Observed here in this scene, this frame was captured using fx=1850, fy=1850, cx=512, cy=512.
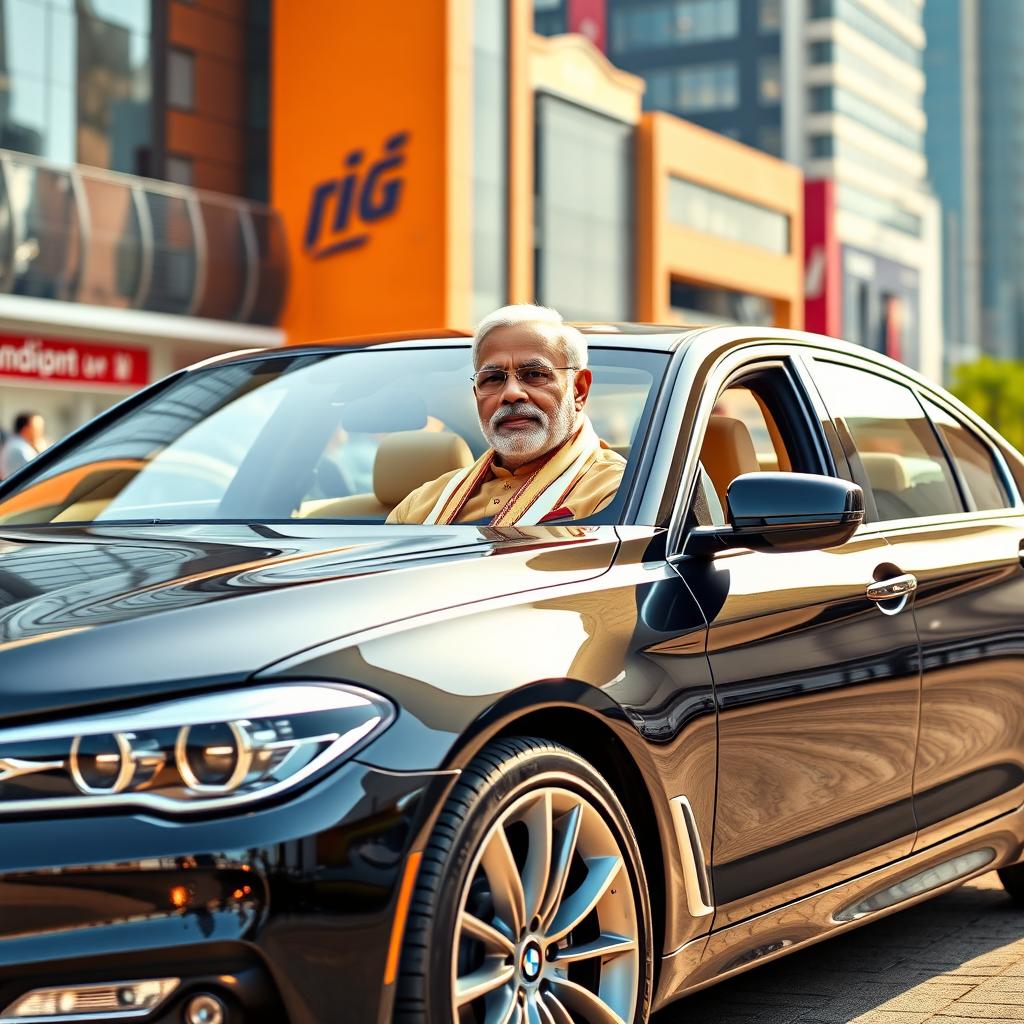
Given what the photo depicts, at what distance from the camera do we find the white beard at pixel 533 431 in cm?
407

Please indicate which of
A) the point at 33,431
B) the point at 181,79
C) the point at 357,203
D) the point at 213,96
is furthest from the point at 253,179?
the point at 33,431

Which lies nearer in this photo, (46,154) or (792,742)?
(792,742)

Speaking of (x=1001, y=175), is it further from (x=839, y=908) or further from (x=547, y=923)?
(x=547, y=923)

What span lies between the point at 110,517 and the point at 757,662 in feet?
4.84

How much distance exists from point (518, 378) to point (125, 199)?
25.1 metres

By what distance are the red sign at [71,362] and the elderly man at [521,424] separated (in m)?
26.0

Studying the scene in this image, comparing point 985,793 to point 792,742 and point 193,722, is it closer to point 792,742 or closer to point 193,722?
point 792,742

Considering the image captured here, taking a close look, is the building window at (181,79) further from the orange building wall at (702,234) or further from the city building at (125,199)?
the orange building wall at (702,234)

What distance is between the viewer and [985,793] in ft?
14.9

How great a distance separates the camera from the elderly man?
4.06m

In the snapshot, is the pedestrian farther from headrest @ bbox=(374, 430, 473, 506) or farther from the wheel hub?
the wheel hub

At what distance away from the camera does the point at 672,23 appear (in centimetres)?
10781

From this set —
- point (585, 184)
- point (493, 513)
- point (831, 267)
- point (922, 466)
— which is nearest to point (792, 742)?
point (493, 513)

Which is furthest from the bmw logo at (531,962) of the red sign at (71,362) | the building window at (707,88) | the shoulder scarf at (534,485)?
the building window at (707,88)
